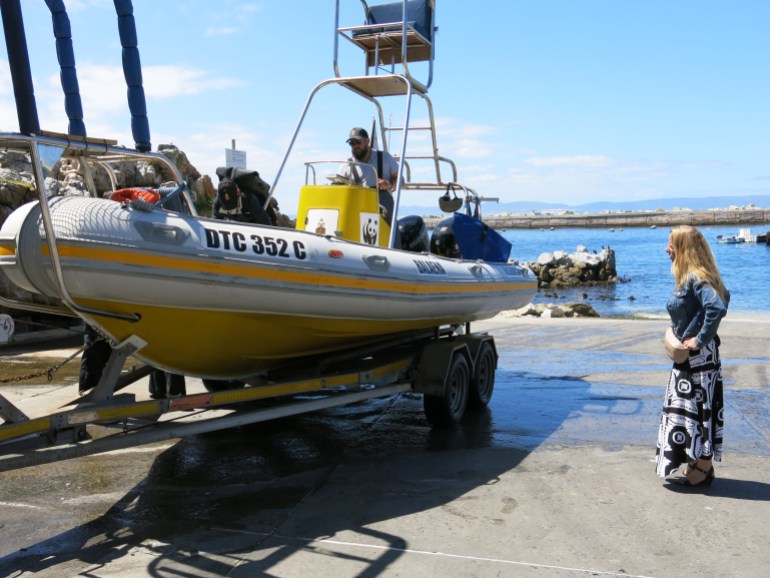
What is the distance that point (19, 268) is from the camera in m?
4.54

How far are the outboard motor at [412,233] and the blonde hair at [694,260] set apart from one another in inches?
123

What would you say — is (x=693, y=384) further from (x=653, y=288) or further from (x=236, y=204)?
(x=653, y=288)

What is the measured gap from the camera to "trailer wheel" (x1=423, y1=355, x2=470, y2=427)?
6859mm

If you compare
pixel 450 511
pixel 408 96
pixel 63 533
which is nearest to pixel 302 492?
pixel 450 511

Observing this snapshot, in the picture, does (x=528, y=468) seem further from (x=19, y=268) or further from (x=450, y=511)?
(x=19, y=268)

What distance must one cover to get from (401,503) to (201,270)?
1806 millimetres

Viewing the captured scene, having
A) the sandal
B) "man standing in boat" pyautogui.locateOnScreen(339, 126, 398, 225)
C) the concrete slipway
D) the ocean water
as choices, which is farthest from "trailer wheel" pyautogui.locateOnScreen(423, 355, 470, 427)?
the ocean water

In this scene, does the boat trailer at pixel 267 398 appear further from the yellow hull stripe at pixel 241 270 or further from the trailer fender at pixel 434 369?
the yellow hull stripe at pixel 241 270

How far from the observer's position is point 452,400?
7039 millimetres

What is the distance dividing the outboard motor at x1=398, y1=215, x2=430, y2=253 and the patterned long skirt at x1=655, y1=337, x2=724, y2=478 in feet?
10.9

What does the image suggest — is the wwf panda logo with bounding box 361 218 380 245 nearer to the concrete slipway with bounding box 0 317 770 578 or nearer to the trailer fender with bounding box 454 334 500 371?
the trailer fender with bounding box 454 334 500 371

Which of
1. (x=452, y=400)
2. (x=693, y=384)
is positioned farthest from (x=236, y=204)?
(x=693, y=384)

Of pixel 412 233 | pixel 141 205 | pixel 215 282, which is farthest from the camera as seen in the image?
pixel 412 233

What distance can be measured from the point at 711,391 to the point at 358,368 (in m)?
2.73
